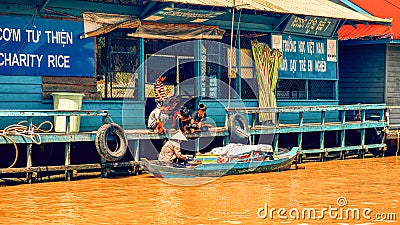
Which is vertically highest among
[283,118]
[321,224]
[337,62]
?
[337,62]

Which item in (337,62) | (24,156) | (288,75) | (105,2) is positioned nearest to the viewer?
(24,156)

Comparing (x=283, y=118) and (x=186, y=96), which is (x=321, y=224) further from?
(x=283, y=118)

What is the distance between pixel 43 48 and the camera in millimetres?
17234

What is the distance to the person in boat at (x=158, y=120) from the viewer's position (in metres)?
18.1

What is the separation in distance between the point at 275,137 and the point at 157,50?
4250mm

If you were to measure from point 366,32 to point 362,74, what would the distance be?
1.58 metres

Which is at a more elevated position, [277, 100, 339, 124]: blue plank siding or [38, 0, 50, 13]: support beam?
[38, 0, 50, 13]: support beam

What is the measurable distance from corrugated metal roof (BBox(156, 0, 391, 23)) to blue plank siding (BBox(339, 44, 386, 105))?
155 cm

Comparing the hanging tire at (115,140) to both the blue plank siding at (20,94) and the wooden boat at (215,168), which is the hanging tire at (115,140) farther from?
the blue plank siding at (20,94)

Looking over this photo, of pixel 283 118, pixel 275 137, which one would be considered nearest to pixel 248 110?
pixel 275 137

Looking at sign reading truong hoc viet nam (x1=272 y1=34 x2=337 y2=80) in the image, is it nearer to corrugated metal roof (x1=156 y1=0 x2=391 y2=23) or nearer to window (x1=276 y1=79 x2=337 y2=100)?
window (x1=276 y1=79 x2=337 y2=100)

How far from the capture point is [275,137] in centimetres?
2055

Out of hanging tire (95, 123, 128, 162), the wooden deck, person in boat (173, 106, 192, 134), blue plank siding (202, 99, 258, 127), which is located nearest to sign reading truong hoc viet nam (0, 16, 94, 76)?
the wooden deck

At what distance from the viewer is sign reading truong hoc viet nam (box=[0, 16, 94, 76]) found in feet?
54.6
